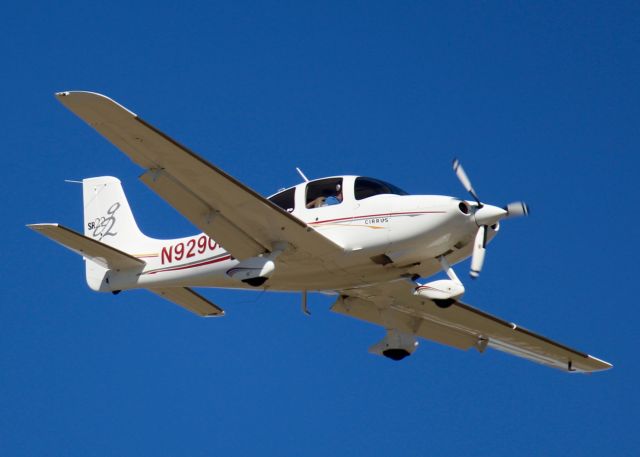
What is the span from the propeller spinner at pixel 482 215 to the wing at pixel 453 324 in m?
2.81

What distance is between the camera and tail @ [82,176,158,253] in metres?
25.0

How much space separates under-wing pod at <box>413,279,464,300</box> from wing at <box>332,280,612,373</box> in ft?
8.07

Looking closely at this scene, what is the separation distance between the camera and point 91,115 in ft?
61.3

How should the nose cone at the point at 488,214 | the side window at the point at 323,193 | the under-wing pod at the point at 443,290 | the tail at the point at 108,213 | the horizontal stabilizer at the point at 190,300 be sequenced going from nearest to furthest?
the nose cone at the point at 488,214, the under-wing pod at the point at 443,290, the side window at the point at 323,193, the horizontal stabilizer at the point at 190,300, the tail at the point at 108,213

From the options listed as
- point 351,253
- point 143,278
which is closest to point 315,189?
point 351,253

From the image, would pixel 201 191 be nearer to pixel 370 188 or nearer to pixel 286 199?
pixel 286 199

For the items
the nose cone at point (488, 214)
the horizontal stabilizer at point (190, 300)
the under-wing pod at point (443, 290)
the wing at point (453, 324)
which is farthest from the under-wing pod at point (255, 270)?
the nose cone at point (488, 214)

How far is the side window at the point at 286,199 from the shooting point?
21.3 meters

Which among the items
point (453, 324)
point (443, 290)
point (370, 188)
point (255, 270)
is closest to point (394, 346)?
point (453, 324)

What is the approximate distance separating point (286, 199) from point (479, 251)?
3884 mm

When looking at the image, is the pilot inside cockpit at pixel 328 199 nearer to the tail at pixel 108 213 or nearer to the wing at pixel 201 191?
the wing at pixel 201 191

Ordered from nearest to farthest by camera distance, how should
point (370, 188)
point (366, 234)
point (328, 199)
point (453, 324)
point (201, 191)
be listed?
1. point (201, 191)
2. point (366, 234)
3. point (370, 188)
4. point (328, 199)
5. point (453, 324)

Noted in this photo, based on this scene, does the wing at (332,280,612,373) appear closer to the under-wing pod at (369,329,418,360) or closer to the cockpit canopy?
the under-wing pod at (369,329,418,360)

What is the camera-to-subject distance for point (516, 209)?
65.9ft
